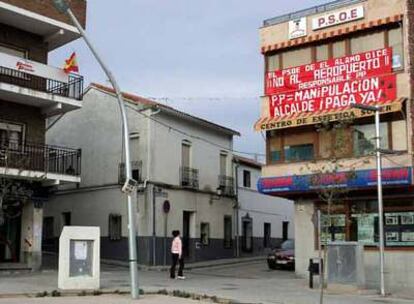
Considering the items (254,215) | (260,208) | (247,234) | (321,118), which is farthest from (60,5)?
(260,208)

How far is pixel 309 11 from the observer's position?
25.4 m

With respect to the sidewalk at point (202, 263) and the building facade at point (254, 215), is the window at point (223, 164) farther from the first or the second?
the sidewalk at point (202, 263)

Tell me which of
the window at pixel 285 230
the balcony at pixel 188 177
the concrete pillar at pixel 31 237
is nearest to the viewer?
the concrete pillar at pixel 31 237

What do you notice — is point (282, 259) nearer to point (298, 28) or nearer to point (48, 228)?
point (298, 28)

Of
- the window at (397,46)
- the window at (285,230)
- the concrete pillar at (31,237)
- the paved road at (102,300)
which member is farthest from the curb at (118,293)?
the window at (285,230)

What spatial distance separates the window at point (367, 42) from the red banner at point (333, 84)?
0.66 ft

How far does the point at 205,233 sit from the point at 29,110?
13.1 meters

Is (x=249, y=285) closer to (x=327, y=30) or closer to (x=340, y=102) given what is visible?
(x=340, y=102)

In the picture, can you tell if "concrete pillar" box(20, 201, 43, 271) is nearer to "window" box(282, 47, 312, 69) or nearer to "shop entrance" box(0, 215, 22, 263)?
"shop entrance" box(0, 215, 22, 263)

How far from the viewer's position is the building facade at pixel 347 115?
73.8 feet

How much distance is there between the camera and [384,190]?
897 inches

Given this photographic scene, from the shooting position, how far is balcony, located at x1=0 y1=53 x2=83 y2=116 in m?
25.5

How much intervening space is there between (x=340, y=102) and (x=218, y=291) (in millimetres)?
8676

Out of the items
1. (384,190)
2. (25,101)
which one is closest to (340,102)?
(384,190)
